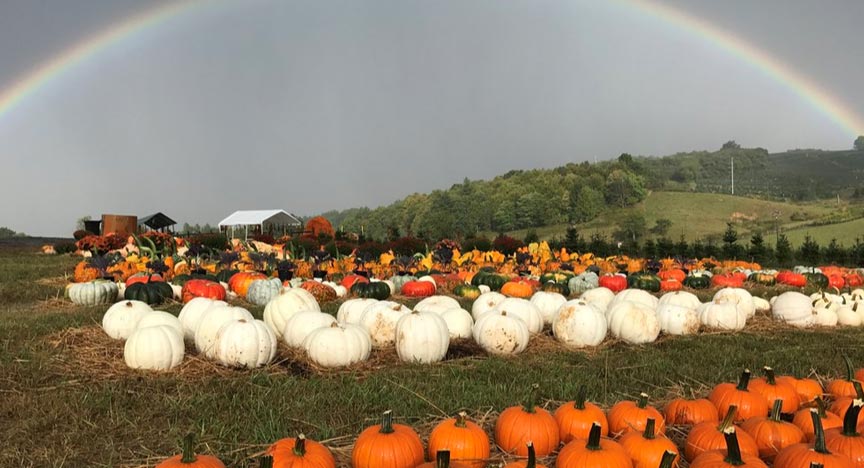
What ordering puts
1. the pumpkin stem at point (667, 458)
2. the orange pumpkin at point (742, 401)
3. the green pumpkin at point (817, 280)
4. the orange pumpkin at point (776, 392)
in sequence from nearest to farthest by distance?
the pumpkin stem at point (667, 458) < the orange pumpkin at point (742, 401) < the orange pumpkin at point (776, 392) < the green pumpkin at point (817, 280)

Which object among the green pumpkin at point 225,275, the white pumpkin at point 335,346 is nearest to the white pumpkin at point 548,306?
the white pumpkin at point 335,346

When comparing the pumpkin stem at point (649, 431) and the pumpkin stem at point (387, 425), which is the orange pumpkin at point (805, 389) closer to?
the pumpkin stem at point (649, 431)

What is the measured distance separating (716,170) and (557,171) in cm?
4293

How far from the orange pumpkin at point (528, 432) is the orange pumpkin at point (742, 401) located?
1.10m

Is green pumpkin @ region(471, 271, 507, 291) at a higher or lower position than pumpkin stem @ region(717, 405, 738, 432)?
lower

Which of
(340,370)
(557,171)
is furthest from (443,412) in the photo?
(557,171)

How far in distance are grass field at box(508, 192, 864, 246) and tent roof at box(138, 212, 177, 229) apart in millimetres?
25616

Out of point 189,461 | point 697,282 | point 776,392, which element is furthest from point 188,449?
point 697,282

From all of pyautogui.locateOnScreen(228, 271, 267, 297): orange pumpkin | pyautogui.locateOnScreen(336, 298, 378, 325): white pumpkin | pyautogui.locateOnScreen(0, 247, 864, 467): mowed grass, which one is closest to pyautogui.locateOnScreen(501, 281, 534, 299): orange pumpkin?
pyautogui.locateOnScreen(0, 247, 864, 467): mowed grass

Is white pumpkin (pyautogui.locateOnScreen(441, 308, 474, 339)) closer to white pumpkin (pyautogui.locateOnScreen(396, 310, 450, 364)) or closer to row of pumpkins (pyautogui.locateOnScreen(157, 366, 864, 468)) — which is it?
white pumpkin (pyautogui.locateOnScreen(396, 310, 450, 364))

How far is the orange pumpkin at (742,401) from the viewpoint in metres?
3.20

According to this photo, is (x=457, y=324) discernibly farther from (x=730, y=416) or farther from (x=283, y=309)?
(x=730, y=416)

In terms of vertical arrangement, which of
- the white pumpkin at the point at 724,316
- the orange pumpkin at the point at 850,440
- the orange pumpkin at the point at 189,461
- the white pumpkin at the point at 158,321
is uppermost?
the white pumpkin at the point at 158,321

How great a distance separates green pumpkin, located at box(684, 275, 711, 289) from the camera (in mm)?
12414
